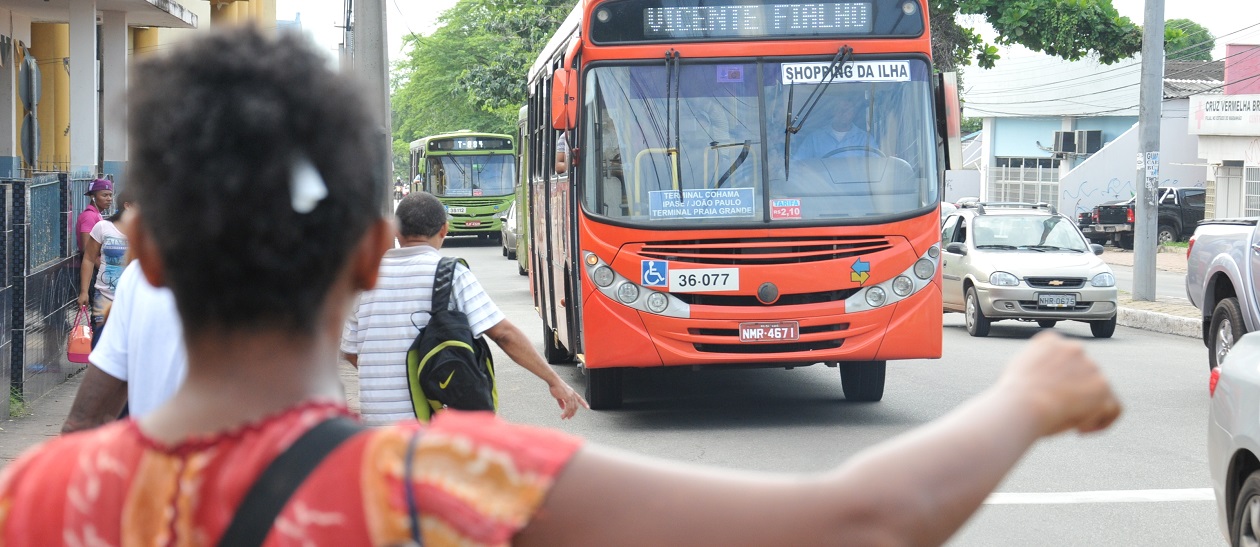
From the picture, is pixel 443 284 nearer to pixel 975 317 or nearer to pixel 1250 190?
pixel 975 317

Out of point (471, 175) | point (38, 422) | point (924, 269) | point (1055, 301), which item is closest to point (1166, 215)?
point (471, 175)

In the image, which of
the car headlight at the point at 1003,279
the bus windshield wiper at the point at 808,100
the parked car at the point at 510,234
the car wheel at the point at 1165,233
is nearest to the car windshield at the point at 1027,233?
the car headlight at the point at 1003,279

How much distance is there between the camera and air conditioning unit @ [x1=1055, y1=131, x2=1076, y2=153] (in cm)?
4829

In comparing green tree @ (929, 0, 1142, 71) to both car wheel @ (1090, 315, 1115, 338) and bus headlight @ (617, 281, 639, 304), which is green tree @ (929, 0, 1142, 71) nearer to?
car wheel @ (1090, 315, 1115, 338)

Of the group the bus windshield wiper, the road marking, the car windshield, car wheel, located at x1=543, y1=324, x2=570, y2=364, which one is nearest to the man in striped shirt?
the road marking

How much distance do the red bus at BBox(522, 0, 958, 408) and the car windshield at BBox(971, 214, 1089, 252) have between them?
758 centimetres

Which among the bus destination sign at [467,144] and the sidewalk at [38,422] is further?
the bus destination sign at [467,144]

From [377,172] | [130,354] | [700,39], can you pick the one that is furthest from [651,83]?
[377,172]

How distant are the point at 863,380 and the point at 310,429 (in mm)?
9323

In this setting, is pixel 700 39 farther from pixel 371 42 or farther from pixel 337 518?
pixel 337 518

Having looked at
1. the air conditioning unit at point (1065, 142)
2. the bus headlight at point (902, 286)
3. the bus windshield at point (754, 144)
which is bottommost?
the bus headlight at point (902, 286)

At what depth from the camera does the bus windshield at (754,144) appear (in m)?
9.22

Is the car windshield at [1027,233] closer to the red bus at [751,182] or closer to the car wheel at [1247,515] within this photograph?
the red bus at [751,182]

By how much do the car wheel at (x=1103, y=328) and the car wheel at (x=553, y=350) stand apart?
6.25m
